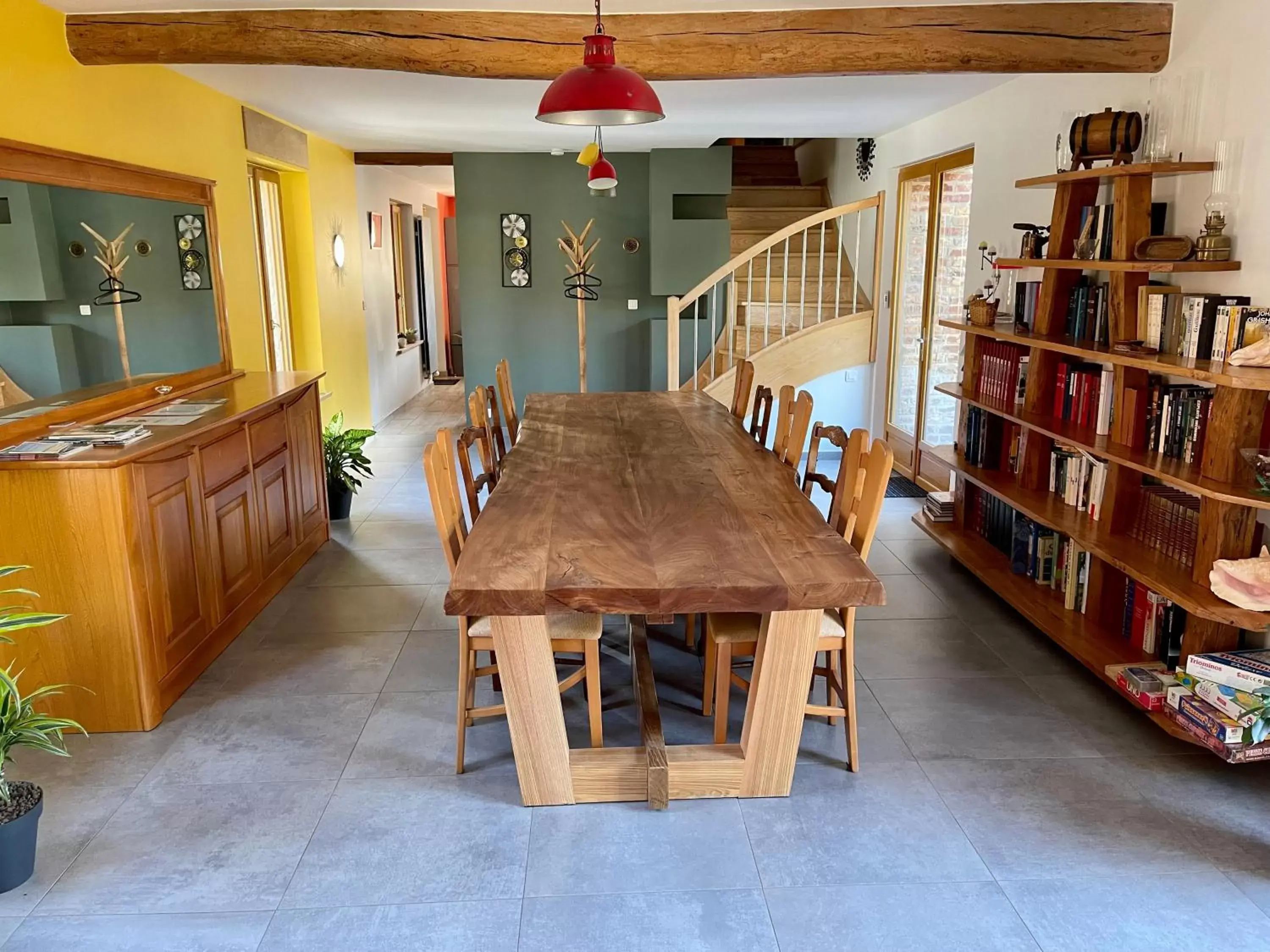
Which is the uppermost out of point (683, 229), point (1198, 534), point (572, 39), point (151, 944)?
point (572, 39)

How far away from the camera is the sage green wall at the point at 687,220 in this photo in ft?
25.5

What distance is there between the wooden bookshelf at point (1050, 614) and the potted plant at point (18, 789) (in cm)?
311

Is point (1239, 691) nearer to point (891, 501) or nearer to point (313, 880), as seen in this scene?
point (313, 880)

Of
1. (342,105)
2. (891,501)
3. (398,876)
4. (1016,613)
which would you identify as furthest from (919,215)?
(398,876)

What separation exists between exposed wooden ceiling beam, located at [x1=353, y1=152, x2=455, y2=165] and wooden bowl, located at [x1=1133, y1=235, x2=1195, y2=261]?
20.1 ft

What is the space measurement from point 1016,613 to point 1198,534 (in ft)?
3.79

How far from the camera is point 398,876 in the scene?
90.4 inches

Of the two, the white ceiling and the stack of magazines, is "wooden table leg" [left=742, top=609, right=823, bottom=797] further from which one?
the white ceiling

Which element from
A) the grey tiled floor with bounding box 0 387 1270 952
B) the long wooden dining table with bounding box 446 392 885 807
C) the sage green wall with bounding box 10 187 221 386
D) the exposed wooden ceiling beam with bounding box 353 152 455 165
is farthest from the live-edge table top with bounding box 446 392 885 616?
the exposed wooden ceiling beam with bounding box 353 152 455 165

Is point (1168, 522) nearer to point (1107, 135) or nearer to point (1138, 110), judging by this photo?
point (1107, 135)

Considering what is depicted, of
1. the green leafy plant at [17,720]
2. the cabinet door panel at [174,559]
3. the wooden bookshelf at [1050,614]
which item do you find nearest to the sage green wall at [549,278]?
the wooden bookshelf at [1050,614]

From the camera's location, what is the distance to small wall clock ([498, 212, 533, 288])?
8.12m

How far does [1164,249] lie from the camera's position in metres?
3.19

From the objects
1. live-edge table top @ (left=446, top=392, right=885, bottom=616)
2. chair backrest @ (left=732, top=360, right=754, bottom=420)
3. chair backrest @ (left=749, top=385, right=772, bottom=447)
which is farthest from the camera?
chair backrest @ (left=732, top=360, right=754, bottom=420)
